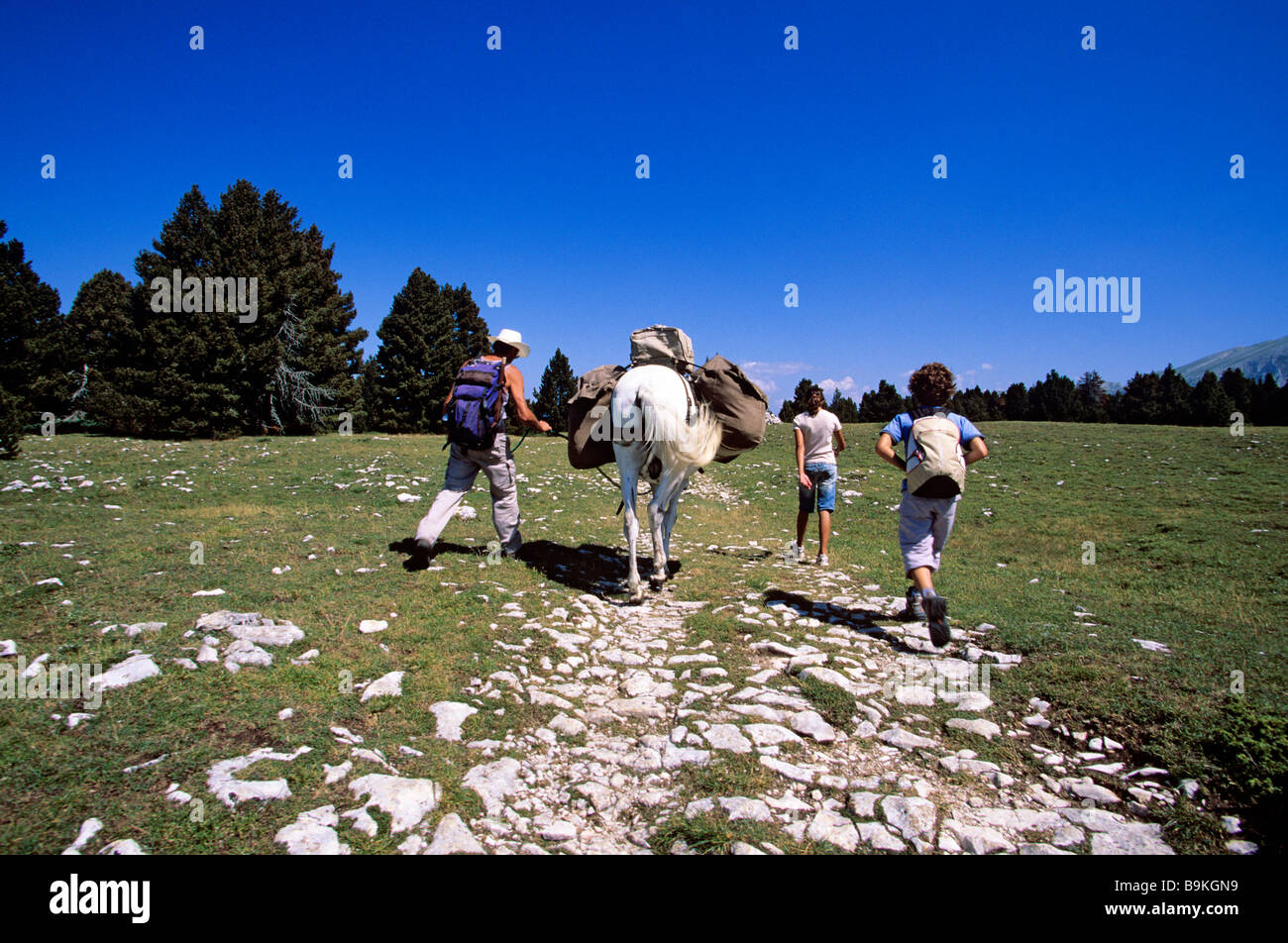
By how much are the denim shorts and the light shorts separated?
346 centimetres

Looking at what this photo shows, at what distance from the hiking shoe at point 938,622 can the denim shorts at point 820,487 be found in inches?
164

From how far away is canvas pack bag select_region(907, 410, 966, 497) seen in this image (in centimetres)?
593

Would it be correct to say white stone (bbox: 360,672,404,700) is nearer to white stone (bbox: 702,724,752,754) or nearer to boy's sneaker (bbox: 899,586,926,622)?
white stone (bbox: 702,724,752,754)

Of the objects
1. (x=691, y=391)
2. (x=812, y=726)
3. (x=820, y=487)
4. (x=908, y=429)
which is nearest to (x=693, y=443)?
(x=691, y=391)

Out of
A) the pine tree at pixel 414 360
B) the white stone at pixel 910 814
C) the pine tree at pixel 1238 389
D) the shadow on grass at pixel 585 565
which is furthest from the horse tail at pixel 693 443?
the pine tree at pixel 1238 389

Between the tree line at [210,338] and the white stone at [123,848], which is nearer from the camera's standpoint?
the white stone at [123,848]

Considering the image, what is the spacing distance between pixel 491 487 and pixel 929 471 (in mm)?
5541

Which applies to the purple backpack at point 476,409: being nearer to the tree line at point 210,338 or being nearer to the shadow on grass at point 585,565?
the shadow on grass at point 585,565

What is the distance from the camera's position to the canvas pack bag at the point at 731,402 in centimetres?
836

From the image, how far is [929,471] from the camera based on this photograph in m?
5.95

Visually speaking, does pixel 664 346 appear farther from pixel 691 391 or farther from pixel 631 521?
pixel 631 521
